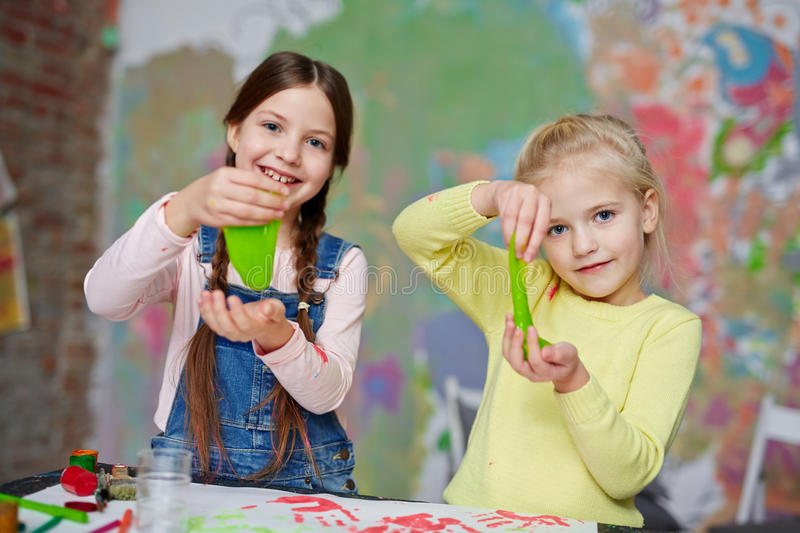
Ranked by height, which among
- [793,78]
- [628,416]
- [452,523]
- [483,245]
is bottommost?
[452,523]

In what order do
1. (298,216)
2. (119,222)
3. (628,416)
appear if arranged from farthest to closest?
(119,222)
(298,216)
(628,416)

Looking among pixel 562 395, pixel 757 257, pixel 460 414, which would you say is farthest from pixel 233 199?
pixel 757 257

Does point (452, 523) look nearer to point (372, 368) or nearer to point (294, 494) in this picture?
point (294, 494)

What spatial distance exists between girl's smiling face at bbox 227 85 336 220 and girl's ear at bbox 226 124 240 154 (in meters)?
0.04

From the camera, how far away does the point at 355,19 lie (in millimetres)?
2768

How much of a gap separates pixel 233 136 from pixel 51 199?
5.92 feet

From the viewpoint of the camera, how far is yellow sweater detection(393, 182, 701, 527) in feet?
3.26

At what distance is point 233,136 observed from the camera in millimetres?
1362

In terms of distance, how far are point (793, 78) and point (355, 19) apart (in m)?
1.57

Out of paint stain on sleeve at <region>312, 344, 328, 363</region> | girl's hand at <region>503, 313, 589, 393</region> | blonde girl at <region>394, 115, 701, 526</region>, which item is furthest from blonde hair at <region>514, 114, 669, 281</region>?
paint stain on sleeve at <region>312, 344, 328, 363</region>

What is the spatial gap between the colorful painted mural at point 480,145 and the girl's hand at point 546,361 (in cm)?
146

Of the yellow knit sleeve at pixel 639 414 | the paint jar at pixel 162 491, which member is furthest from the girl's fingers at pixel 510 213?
the paint jar at pixel 162 491

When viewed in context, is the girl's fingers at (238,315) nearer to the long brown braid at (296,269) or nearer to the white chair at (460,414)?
the long brown braid at (296,269)

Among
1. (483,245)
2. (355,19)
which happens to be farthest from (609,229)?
(355,19)
